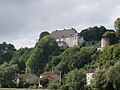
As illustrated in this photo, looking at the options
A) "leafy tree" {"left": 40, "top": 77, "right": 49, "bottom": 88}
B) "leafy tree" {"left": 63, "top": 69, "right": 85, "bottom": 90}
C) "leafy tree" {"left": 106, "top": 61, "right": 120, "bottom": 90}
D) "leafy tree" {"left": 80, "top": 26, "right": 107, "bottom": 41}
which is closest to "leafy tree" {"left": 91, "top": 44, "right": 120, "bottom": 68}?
"leafy tree" {"left": 40, "top": 77, "right": 49, "bottom": 88}

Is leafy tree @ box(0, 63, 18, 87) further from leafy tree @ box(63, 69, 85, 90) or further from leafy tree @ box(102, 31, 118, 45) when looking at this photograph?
leafy tree @ box(102, 31, 118, 45)

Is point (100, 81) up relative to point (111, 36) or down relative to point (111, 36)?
down

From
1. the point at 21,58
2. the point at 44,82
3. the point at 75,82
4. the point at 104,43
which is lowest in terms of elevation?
the point at 75,82

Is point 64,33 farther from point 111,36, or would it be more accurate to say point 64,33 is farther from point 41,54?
point 111,36

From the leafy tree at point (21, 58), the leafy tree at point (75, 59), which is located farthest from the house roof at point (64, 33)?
the leafy tree at point (75, 59)

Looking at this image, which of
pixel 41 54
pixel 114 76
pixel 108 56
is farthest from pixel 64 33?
pixel 114 76

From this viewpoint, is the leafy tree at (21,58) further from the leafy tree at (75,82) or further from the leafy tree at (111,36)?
the leafy tree at (75,82)

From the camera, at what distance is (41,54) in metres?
137

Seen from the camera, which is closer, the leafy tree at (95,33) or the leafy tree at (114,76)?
the leafy tree at (114,76)

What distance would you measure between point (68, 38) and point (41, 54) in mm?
27500

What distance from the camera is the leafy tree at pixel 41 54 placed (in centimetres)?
13239

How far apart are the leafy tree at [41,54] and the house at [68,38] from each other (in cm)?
1162

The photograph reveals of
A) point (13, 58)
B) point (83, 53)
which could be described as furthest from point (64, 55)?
point (13, 58)

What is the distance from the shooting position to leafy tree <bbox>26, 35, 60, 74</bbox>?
434ft
